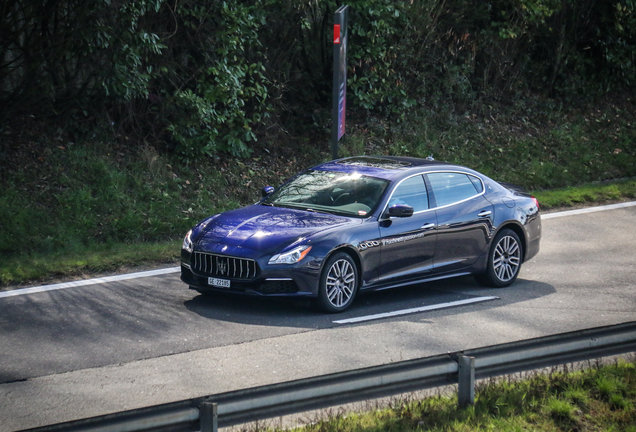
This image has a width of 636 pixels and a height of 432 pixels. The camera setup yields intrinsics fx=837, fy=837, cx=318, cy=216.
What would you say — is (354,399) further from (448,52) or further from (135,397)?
(448,52)

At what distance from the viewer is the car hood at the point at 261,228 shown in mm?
8539

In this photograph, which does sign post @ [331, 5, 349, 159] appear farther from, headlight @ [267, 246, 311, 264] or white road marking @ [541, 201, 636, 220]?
headlight @ [267, 246, 311, 264]

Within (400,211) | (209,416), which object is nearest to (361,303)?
(400,211)

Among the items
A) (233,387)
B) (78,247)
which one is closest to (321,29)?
(78,247)

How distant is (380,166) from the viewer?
1020cm

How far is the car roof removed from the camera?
390 inches

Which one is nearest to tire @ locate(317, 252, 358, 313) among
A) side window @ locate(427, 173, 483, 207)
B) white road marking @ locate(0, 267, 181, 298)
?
side window @ locate(427, 173, 483, 207)

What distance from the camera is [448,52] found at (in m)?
22.7

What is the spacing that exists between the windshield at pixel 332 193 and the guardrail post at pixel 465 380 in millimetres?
3832

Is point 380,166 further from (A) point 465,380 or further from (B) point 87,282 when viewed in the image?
(A) point 465,380

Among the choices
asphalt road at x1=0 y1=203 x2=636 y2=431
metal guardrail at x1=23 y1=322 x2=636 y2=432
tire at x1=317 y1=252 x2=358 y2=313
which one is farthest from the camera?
tire at x1=317 y1=252 x2=358 y2=313

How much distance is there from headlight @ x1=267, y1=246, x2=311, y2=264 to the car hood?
0.08 meters

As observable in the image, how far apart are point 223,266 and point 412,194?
2.48 metres

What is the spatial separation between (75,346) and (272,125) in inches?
444
